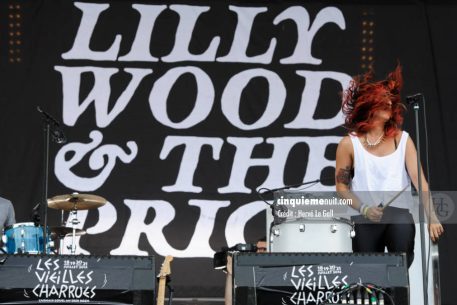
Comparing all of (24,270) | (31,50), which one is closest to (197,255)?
(31,50)

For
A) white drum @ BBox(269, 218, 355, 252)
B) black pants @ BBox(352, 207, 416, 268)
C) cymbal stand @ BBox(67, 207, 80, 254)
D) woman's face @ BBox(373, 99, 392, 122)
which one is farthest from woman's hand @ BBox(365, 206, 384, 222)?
cymbal stand @ BBox(67, 207, 80, 254)

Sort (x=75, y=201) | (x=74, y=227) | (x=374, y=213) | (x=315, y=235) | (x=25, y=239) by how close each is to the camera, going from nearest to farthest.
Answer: (x=374, y=213)
(x=315, y=235)
(x=25, y=239)
(x=75, y=201)
(x=74, y=227)

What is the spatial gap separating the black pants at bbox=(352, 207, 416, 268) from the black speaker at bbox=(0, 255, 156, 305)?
132 cm

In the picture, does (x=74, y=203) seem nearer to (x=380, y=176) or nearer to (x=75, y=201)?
(x=75, y=201)

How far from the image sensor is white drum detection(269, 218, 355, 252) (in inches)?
183

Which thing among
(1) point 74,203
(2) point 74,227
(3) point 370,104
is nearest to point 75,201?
(1) point 74,203

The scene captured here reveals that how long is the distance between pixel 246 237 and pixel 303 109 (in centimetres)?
129

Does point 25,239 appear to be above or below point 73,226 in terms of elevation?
below

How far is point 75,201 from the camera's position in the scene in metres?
6.53

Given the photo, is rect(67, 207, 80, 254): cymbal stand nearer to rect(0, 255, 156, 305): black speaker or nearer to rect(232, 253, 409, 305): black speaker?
rect(0, 255, 156, 305): black speaker

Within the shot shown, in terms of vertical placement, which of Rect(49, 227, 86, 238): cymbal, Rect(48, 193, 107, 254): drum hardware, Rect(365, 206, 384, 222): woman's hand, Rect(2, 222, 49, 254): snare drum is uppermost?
Rect(48, 193, 107, 254): drum hardware

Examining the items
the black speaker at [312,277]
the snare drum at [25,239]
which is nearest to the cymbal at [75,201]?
the snare drum at [25,239]

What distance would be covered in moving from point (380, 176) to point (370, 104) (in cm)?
41

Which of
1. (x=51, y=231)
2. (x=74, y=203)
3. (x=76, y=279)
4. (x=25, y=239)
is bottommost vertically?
(x=76, y=279)
